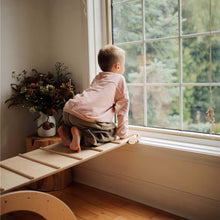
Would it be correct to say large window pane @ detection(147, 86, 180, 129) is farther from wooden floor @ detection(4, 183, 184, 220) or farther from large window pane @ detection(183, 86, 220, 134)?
wooden floor @ detection(4, 183, 184, 220)

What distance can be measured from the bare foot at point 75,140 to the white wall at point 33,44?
804 mm

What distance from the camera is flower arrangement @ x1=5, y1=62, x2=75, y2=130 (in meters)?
2.45

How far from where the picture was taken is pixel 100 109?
1.93m

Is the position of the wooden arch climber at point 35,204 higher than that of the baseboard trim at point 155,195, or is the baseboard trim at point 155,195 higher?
the wooden arch climber at point 35,204

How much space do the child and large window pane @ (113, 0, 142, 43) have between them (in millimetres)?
599

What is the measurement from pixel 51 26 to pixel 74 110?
1373 mm

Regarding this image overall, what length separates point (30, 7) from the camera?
2695 millimetres

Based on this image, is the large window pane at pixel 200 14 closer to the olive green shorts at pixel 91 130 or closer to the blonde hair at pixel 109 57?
the blonde hair at pixel 109 57

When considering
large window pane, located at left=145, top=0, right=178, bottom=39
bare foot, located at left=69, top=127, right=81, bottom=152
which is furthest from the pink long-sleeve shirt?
large window pane, located at left=145, top=0, right=178, bottom=39

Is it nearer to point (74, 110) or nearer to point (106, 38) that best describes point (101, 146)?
point (74, 110)

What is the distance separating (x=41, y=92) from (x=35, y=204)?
3.97 feet

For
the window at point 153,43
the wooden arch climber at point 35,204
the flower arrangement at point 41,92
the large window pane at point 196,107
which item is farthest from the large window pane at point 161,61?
the wooden arch climber at point 35,204

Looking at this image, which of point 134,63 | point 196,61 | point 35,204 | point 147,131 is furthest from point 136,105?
point 196,61

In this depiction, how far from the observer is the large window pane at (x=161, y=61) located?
2648mm
